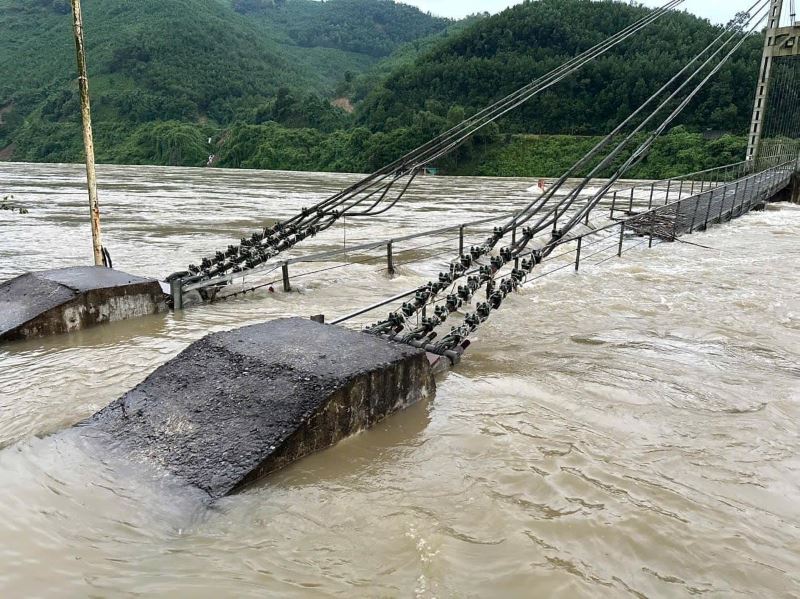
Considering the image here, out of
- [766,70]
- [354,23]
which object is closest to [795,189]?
[766,70]

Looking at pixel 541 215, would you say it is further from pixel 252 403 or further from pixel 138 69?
pixel 138 69

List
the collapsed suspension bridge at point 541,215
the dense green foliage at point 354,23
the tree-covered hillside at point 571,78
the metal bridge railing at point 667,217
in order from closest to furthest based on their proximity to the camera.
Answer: the collapsed suspension bridge at point 541,215 → the metal bridge railing at point 667,217 → the tree-covered hillside at point 571,78 → the dense green foliage at point 354,23

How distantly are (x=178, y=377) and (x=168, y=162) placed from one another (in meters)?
84.1

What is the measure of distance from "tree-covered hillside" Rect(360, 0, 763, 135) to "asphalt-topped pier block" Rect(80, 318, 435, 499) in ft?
219

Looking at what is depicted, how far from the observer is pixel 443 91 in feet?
268

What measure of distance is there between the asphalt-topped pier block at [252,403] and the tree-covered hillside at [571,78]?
66803 mm

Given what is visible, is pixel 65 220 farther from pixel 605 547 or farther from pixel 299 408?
pixel 605 547

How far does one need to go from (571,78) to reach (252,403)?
7730 centimetres

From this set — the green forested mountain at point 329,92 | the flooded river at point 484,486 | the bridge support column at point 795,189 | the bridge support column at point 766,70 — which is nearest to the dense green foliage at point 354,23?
the green forested mountain at point 329,92

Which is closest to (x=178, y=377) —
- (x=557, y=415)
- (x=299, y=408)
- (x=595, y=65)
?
(x=299, y=408)

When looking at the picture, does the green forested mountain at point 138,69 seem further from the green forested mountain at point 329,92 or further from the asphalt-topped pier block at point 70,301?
the asphalt-topped pier block at point 70,301

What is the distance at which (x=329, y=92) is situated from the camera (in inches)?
4926

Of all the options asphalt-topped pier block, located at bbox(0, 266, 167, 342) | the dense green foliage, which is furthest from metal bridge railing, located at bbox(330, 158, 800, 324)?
the dense green foliage

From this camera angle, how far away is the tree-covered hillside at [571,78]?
63594 mm
